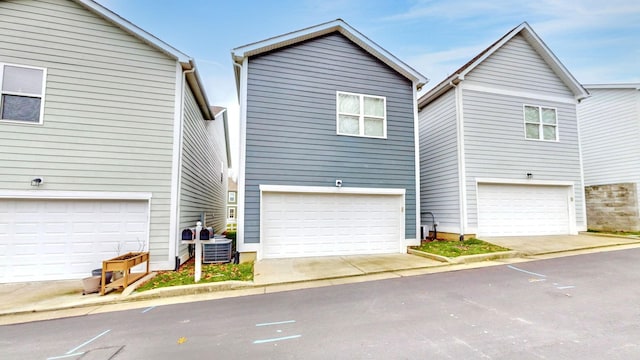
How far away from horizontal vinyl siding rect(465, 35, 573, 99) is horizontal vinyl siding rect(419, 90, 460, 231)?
4.83 ft

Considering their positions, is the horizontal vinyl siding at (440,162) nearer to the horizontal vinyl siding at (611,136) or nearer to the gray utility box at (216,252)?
the gray utility box at (216,252)

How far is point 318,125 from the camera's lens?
30.1 ft

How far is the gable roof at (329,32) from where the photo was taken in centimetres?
871

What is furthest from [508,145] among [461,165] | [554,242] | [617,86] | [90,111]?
[90,111]

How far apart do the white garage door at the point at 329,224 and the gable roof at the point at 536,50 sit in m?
4.93

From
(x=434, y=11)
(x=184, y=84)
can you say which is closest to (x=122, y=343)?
(x=184, y=84)

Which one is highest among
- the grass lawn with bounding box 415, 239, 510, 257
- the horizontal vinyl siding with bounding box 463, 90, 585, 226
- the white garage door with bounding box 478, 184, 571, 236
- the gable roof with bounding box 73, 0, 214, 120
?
the gable roof with bounding box 73, 0, 214, 120

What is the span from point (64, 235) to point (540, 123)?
51.6ft

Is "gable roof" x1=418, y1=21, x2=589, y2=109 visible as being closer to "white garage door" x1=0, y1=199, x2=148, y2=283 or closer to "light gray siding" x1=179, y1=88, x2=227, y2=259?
"light gray siding" x1=179, y1=88, x2=227, y2=259

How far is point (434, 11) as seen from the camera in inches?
554

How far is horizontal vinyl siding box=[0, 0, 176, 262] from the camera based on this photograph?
6.98 metres

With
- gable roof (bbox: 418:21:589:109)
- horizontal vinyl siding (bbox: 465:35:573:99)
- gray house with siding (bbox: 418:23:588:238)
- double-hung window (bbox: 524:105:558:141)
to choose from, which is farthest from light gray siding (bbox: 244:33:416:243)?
double-hung window (bbox: 524:105:558:141)

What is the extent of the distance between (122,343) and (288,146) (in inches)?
243

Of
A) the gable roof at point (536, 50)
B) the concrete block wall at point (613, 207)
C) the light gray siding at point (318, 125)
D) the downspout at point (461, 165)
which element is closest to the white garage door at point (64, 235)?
the light gray siding at point (318, 125)
